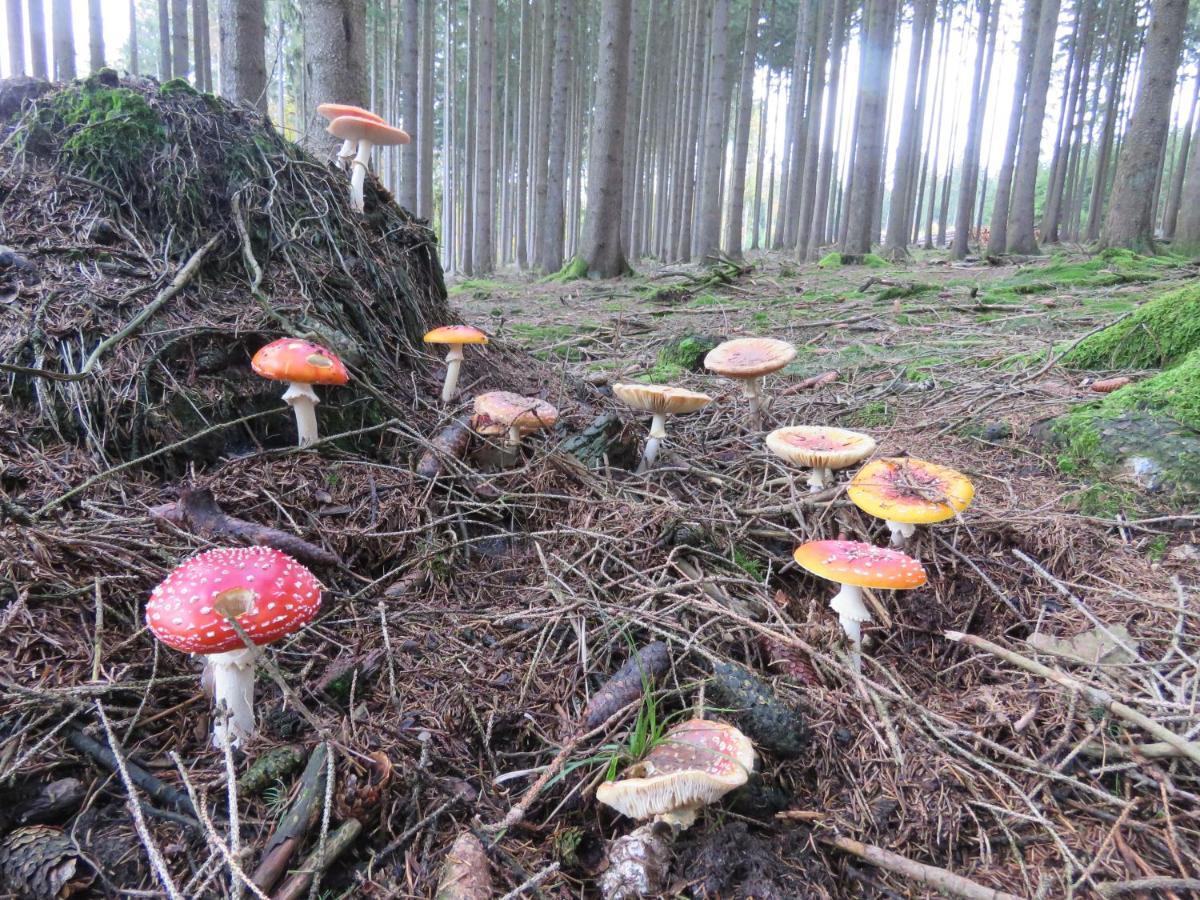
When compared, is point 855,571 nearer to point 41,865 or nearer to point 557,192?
point 41,865

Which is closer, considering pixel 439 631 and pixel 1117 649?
pixel 1117 649

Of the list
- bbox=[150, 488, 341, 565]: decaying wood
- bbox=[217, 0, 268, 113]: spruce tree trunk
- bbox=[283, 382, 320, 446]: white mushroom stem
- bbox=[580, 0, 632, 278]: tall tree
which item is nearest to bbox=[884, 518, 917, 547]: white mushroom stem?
bbox=[150, 488, 341, 565]: decaying wood

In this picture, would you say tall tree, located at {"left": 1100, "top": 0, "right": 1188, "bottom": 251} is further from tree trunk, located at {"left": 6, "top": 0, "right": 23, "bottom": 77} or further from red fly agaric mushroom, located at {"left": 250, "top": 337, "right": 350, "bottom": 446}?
tree trunk, located at {"left": 6, "top": 0, "right": 23, "bottom": 77}

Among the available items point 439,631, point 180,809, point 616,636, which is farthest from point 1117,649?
point 180,809

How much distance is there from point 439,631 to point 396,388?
69.1 inches

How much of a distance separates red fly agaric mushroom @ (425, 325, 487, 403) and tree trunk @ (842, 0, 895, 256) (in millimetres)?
12061

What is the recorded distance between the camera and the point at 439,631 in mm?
2264

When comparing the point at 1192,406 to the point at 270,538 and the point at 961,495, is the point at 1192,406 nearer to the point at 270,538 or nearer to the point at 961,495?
the point at 961,495

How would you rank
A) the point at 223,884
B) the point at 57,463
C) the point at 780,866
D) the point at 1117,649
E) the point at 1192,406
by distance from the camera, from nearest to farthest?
the point at 223,884, the point at 780,866, the point at 1117,649, the point at 57,463, the point at 1192,406

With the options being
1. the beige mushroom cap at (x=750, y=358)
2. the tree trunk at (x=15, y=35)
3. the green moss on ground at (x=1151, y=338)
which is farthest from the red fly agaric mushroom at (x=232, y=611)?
the tree trunk at (x=15, y=35)

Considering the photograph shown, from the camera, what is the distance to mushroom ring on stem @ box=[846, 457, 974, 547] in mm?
2305

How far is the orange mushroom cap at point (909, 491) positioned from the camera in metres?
2.30

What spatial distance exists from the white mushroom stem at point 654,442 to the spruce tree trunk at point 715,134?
9.90m

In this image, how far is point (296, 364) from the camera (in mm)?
2607
